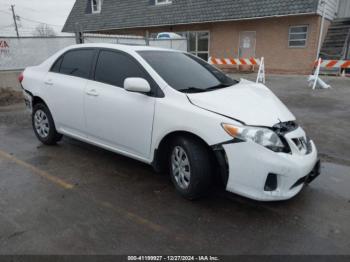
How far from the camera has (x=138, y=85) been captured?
3.39 meters

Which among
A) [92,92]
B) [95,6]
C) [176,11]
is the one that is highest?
[95,6]

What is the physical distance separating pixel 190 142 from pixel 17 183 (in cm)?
234

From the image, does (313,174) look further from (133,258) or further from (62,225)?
(62,225)

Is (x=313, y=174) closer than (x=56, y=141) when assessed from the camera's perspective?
Yes

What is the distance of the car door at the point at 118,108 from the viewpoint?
3.55 meters

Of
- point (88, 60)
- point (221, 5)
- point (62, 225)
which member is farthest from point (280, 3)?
point (62, 225)

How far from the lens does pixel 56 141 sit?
513 cm

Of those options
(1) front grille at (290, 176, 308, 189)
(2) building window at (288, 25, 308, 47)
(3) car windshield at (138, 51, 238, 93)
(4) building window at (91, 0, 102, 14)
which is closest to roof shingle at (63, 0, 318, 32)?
(4) building window at (91, 0, 102, 14)

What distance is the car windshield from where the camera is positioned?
142 inches

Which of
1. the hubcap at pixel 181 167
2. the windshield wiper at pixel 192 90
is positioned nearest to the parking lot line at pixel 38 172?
the hubcap at pixel 181 167

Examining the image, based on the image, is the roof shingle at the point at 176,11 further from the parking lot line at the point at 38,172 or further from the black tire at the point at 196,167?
the parking lot line at the point at 38,172

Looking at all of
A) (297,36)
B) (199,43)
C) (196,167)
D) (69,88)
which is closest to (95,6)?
(199,43)

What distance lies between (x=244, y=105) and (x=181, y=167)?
39.0 inches

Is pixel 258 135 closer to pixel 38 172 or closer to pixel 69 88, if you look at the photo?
pixel 69 88
